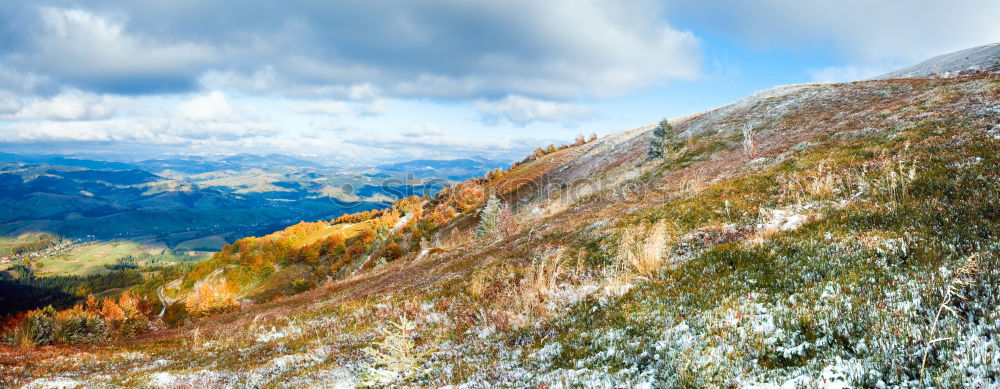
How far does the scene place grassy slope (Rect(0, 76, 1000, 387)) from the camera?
19.4 feet

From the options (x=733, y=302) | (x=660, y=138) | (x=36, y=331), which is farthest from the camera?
(x=660, y=138)

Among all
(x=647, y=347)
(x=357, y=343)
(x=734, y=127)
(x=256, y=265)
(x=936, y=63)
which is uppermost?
(x=936, y=63)

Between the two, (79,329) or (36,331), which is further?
(79,329)

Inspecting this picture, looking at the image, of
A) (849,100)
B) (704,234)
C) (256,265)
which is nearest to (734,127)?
(849,100)

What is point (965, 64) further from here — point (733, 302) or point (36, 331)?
point (36, 331)

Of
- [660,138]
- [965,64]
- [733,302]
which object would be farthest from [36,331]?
[965,64]

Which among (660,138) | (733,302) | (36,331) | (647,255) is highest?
(660,138)

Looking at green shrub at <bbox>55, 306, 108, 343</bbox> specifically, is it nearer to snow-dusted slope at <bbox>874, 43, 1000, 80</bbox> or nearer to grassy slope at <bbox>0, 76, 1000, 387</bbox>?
grassy slope at <bbox>0, 76, 1000, 387</bbox>

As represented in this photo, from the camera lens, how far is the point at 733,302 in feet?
27.1

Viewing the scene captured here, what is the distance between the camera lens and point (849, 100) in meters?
52.2

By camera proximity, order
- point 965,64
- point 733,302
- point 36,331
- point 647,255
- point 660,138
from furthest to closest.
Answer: point 965,64
point 660,138
point 36,331
point 647,255
point 733,302

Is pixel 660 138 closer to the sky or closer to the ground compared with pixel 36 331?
closer to the sky

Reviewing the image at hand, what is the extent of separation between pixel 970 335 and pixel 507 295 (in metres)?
11.2

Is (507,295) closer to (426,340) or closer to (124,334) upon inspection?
(426,340)
